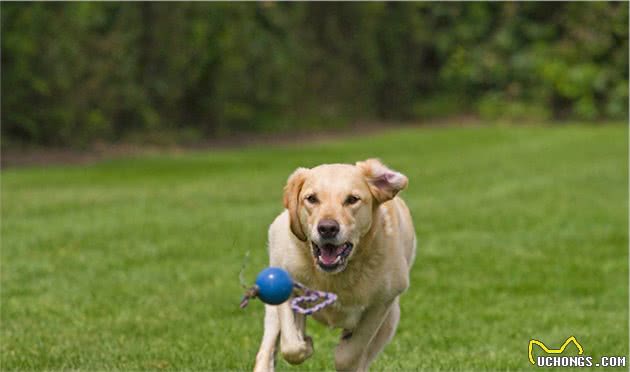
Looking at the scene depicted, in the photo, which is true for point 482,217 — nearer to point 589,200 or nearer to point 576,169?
point 589,200

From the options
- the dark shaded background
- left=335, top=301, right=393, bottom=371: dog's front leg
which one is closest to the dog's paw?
left=335, top=301, right=393, bottom=371: dog's front leg

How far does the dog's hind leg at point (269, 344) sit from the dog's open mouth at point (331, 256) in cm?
48

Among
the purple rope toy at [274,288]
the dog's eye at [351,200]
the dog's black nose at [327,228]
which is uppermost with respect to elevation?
the dog's eye at [351,200]

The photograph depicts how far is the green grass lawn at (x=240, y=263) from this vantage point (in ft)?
22.1

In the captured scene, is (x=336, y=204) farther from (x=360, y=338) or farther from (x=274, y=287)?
(x=360, y=338)

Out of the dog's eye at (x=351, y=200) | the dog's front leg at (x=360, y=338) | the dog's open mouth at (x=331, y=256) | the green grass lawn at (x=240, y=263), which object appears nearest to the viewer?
the dog's open mouth at (x=331, y=256)

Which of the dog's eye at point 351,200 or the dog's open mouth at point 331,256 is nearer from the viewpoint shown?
the dog's open mouth at point 331,256

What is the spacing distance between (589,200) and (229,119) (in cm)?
1043

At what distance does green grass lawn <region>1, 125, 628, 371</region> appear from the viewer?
6.72 meters

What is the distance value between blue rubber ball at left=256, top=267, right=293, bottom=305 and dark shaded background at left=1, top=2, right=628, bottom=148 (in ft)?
45.3

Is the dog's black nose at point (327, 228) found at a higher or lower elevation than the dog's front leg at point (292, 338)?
higher

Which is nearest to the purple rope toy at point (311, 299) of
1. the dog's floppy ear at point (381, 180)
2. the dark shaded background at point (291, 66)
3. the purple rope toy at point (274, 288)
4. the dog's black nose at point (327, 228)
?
the purple rope toy at point (274, 288)

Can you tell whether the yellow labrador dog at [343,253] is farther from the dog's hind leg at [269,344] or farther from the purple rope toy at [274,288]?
the purple rope toy at [274,288]

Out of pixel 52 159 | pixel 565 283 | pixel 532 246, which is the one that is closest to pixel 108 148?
pixel 52 159
